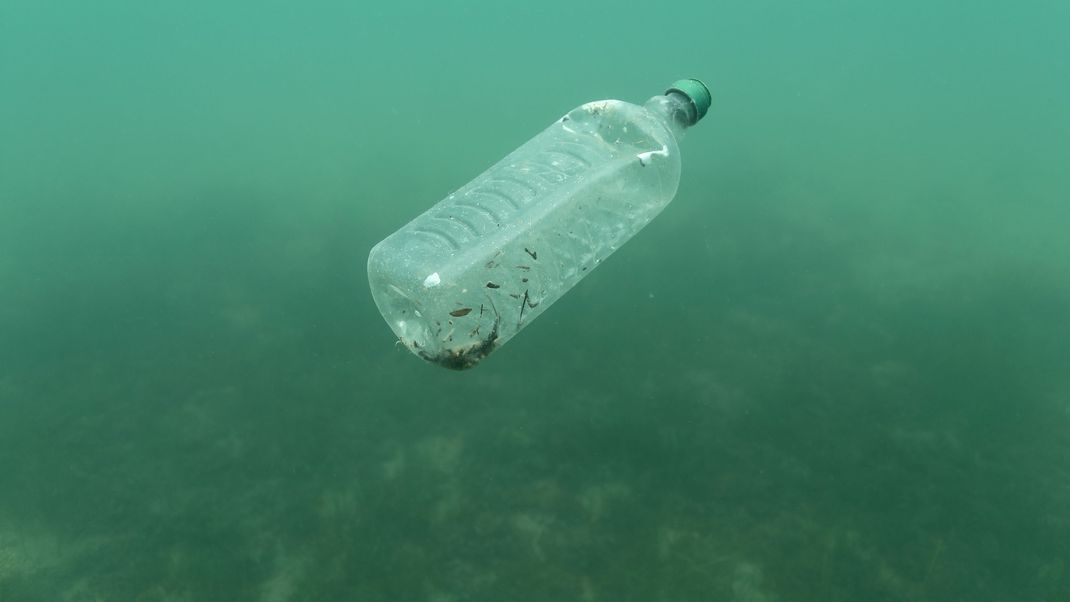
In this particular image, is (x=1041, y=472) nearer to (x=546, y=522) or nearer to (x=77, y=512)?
(x=546, y=522)

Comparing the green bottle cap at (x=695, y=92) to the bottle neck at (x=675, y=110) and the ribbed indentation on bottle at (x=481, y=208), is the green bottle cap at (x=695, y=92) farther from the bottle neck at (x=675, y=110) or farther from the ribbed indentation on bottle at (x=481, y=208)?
the ribbed indentation on bottle at (x=481, y=208)

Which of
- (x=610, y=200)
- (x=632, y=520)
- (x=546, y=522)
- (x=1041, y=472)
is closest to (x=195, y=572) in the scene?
(x=546, y=522)

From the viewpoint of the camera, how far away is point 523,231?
139 inches

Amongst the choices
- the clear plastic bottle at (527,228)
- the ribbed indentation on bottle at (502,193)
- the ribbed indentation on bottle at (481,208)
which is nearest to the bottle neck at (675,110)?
the clear plastic bottle at (527,228)

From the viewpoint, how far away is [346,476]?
5.36 meters

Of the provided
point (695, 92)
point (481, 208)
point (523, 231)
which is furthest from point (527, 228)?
point (695, 92)

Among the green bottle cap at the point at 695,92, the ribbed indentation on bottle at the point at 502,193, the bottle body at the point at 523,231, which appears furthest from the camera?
the green bottle cap at the point at 695,92

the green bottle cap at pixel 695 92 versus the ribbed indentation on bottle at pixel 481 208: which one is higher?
the green bottle cap at pixel 695 92

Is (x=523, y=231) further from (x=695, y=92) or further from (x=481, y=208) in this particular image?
(x=695, y=92)

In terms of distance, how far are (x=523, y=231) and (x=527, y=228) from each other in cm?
3

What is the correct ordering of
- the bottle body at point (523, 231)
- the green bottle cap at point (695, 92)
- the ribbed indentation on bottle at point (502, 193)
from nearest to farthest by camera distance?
1. the bottle body at point (523, 231)
2. the ribbed indentation on bottle at point (502, 193)
3. the green bottle cap at point (695, 92)

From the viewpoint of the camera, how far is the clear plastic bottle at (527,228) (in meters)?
3.34

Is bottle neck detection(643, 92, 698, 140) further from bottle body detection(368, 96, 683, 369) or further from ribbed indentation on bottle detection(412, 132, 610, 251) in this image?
ribbed indentation on bottle detection(412, 132, 610, 251)

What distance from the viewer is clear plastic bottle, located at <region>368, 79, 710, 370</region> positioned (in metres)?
3.34
